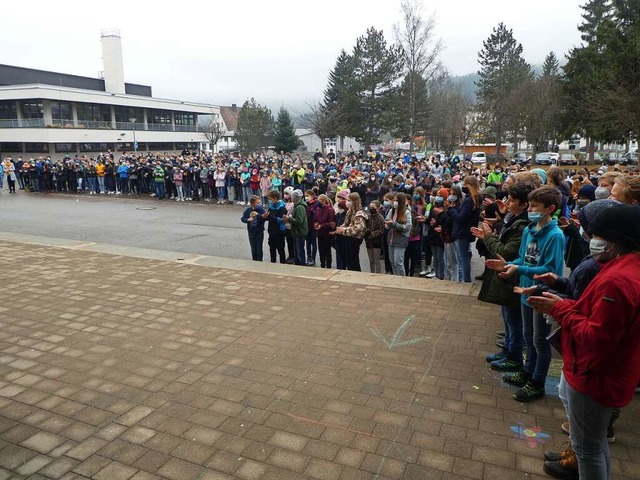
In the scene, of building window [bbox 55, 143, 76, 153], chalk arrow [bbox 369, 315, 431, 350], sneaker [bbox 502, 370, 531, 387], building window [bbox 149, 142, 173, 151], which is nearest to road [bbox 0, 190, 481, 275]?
chalk arrow [bbox 369, 315, 431, 350]

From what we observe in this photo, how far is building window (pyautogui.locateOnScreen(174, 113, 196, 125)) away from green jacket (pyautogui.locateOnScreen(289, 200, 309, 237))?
63.9 metres

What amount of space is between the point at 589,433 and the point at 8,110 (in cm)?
5926

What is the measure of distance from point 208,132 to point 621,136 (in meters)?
51.5

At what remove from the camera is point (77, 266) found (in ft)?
29.2

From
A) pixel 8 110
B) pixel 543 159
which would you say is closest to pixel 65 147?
pixel 8 110

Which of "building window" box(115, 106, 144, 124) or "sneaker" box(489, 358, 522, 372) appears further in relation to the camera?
"building window" box(115, 106, 144, 124)

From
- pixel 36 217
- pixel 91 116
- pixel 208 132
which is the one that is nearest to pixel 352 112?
pixel 208 132

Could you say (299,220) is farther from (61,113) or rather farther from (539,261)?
(61,113)

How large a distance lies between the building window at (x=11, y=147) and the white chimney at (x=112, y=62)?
61.3ft

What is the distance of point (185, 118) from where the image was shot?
69625mm

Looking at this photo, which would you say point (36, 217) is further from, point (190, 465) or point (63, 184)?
point (190, 465)

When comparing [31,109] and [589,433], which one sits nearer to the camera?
[589,433]

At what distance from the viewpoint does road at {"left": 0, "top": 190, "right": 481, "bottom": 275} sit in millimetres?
11883

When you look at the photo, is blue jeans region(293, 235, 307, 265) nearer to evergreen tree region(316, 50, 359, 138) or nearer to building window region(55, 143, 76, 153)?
evergreen tree region(316, 50, 359, 138)
